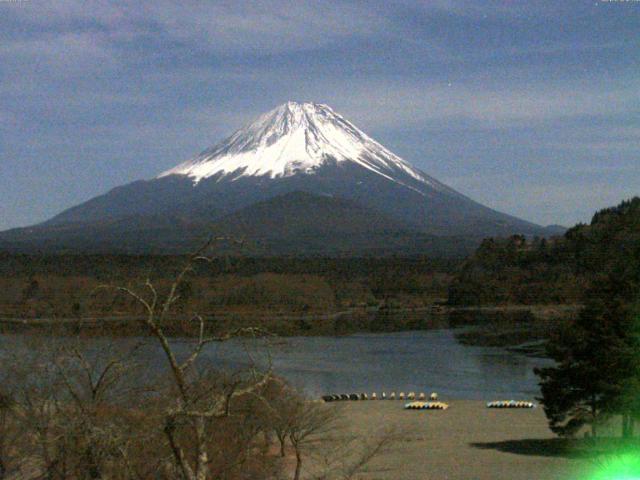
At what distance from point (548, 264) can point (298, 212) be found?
7965 cm

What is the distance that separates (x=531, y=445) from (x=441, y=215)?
161452 millimetres

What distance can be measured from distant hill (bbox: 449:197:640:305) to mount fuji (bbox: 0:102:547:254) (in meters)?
33.6

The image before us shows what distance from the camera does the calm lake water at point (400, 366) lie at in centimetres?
2870

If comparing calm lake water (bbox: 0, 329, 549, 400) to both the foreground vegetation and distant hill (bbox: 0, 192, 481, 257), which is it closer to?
the foreground vegetation

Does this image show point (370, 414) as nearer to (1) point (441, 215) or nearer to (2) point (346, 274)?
(2) point (346, 274)

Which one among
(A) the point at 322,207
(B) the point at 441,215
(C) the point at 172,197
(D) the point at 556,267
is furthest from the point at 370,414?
(C) the point at 172,197

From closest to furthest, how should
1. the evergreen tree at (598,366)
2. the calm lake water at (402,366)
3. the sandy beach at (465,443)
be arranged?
the sandy beach at (465,443)
the evergreen tree at (598,366)
the calm lake water at (402,366)

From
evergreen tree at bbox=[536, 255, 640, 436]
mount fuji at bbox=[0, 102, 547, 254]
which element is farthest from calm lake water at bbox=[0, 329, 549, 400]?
mount fuji at bbox=[0, 102, 547, 254]

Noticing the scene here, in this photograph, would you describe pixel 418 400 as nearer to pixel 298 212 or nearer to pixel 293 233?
pixel 293 233

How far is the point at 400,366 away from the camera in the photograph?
1389 inches

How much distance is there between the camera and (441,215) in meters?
178

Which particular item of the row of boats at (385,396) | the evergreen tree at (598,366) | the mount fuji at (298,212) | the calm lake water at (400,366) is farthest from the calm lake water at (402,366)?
the mount fuji at (298,212)

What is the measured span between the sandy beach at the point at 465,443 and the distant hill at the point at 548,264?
40802 millimetres

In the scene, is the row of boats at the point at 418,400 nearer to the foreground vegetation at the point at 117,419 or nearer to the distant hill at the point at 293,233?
the foreground vegetation at the point at 117,419
